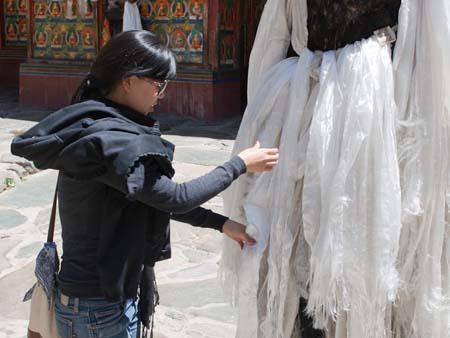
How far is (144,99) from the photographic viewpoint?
1723mm

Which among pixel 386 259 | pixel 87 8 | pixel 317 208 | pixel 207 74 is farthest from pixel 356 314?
pixel 87 8

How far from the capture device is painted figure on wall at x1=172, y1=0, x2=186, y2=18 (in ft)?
29.4

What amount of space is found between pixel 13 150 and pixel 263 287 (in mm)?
880

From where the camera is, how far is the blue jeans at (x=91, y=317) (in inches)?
69.1

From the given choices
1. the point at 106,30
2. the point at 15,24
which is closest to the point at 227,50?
the point at 106,30

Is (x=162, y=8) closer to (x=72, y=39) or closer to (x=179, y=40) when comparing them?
(x=179, y=40)

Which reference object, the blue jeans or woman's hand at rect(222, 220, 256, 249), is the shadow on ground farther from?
the blue jeans

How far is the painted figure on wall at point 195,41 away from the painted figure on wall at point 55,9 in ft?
8.05

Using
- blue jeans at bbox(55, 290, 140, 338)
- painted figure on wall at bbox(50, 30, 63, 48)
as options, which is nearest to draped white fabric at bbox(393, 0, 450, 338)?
blue jeans at bbox(55, 290, 140, 338)

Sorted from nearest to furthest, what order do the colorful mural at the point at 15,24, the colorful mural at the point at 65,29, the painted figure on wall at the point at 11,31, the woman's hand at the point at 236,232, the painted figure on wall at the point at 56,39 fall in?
the woman's hand at the point at 236,232 → the colorful mural at the point at 65,29 → the painted figure on wall at the point at 56,39 → the colorful mural at the point at 15,24 → the painted figure on wall at the point at 11,31

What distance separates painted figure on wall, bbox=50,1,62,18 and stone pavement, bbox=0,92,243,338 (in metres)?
3.83

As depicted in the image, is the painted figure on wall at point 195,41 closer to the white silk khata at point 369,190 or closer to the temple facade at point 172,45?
the temple facade at point 172,45

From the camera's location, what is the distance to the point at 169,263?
160 inches

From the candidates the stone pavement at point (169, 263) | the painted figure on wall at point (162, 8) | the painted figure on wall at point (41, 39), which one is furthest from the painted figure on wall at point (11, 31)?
the stone pavement at point (169, 263)
